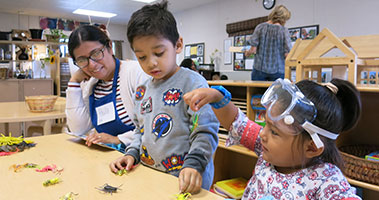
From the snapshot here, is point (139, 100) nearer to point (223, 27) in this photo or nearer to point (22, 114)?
point (22, 114)

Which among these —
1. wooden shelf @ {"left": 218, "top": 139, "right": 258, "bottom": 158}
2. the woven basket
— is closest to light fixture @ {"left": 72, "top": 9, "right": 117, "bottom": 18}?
wooden shelf @ {"left": 218, "top": 139, "right": 258, "bottom": 158}

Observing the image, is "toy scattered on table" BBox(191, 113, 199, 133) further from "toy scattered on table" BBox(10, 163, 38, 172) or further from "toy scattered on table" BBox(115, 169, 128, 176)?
"toy scattered on table" BBox(10, 163, 38, 172)

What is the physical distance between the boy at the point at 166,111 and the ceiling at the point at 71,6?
20.4 feet

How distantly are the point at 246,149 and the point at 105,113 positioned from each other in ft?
3.78

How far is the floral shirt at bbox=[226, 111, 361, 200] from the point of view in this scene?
0.74 meters

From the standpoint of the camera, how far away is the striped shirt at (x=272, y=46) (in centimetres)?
369

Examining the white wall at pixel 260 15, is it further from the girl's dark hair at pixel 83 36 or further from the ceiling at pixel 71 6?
the girl's dark hair at pixel 83 36

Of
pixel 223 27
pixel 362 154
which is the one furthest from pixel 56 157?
pixel 223 27

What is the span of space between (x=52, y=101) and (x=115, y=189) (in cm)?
187

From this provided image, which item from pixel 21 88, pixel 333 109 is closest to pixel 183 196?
pixel 333 109

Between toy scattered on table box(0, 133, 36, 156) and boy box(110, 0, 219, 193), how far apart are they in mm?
509

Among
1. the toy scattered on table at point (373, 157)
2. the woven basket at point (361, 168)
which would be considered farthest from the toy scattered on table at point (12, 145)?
the toy scattered on table at point (373, 157)

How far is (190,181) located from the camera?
84 cm

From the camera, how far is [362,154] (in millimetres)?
1849
